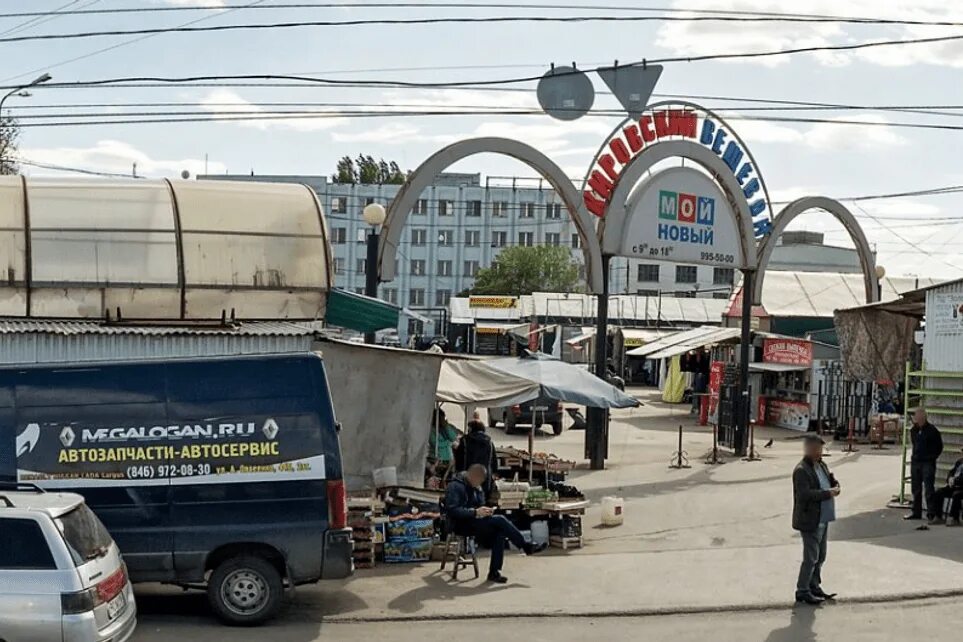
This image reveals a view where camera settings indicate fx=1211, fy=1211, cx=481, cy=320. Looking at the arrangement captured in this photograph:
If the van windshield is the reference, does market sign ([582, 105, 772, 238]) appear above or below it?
above

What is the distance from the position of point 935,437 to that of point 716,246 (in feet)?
33.3

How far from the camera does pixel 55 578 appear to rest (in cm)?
866

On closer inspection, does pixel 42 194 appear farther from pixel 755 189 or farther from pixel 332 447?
pixel 755 189

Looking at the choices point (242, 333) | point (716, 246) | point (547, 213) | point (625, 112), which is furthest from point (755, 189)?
point (547, 213)

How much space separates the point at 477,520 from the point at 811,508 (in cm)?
371

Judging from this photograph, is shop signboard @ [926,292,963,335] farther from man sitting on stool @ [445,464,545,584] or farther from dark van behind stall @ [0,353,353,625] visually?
dark van behind stall @ [0,353,353,625]

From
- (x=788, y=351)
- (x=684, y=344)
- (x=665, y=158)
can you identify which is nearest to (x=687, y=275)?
(x=684, y=344)

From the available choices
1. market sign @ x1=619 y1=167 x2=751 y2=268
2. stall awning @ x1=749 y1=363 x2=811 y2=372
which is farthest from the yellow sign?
market sign @ x1=619 y1=167 x2=751 y2=268

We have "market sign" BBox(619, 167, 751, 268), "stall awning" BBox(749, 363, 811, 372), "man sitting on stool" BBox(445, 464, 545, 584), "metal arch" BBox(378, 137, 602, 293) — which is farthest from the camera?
"stall awning" BBox(749, 363, 811, 372)

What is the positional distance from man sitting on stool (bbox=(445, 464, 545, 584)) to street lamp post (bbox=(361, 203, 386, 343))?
591cm

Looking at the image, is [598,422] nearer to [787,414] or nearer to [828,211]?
[828,211]

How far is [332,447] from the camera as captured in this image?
1166 centimetres

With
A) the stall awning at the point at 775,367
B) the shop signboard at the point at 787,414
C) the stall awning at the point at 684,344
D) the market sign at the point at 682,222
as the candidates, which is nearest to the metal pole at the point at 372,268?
the market sign at the point at 682,222

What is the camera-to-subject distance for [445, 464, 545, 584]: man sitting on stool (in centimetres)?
1364
